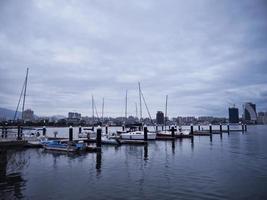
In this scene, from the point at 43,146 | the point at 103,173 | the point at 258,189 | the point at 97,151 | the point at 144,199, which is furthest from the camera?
the point at 43,146

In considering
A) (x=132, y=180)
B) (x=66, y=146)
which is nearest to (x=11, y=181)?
(x=132, y=180)

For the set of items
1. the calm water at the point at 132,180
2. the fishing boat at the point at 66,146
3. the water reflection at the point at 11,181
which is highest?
the fishing boat at the point at 66,146

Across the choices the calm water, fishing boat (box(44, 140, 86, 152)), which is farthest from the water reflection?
fishing boat (box(44, 140, 86, 152))

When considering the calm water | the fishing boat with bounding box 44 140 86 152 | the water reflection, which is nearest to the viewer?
the water reflection

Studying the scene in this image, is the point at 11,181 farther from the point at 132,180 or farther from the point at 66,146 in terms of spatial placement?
the point at 66,146

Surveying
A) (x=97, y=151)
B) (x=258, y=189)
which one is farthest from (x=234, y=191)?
(x=97, y=151)

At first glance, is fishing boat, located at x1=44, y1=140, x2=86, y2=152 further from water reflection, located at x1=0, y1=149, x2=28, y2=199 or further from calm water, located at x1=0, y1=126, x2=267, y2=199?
water reflection, located at x1=0, y1=149, x2=28, y2=199

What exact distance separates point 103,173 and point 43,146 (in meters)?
23.9

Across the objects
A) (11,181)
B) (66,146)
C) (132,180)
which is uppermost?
(66,146)

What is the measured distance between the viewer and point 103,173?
25.2 metres

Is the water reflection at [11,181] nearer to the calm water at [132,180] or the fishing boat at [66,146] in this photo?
the calm water at [132,180]

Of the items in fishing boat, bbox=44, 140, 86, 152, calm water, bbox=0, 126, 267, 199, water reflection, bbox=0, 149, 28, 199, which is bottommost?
calm water, bbox=0, 126, 267, 199

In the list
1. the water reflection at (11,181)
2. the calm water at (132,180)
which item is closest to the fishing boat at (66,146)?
the calm water at (132,180)

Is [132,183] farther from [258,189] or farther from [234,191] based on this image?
[258,189]
